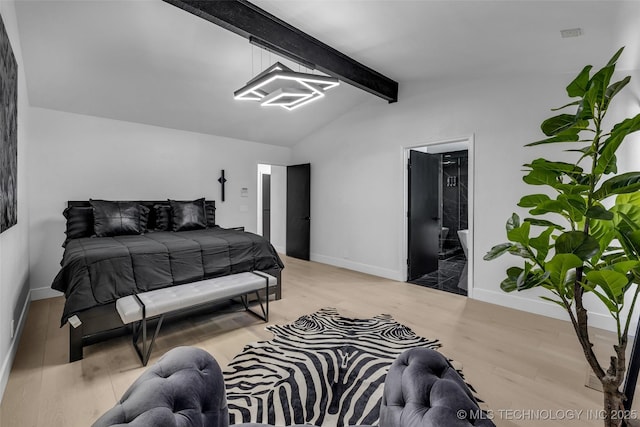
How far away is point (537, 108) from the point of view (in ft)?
11.0

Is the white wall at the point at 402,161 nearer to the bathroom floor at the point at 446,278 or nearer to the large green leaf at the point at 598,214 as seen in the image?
the bathroom floor at the point at 446,278

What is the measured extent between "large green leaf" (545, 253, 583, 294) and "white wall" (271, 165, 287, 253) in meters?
6.09

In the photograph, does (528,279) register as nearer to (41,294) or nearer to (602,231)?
(602,231)

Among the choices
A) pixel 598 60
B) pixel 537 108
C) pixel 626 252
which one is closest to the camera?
pixel 626 252

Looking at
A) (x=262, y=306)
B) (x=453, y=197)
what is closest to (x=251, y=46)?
(x=262, y=306)

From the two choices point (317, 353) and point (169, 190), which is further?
point (169, 190)

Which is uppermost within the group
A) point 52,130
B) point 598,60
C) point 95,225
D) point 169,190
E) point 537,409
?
point 598,60

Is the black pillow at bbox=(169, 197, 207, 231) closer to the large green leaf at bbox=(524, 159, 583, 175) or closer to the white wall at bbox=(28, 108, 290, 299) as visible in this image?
the white wall at bbox=(28, 108, 290, 299)

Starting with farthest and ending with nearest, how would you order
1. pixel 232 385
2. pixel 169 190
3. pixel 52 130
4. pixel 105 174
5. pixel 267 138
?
pixel 267 138 → pixel 169 190 → pixel 105 174 → pixel 52 130 → pixel 232 385

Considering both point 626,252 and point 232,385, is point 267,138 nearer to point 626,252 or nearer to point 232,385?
point 232,385

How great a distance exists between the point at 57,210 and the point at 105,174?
2.42ft

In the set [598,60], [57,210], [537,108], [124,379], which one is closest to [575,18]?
[598,60]

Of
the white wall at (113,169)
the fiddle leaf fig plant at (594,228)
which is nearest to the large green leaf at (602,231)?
the fiddle leaf fig plant at (594,228)

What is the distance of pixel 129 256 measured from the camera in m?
2.71
